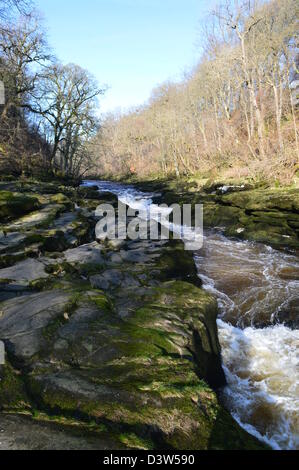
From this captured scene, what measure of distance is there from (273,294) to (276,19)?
19458mm

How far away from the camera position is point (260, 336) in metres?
4.86

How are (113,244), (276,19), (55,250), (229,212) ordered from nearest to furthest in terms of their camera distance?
(55,250)
(113,244)
(229,212)
(276,19)

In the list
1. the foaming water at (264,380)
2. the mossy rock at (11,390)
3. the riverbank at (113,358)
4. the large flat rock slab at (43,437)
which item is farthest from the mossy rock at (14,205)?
the large flat rock slab at (43,437)

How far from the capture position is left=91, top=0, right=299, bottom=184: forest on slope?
16.0 metres

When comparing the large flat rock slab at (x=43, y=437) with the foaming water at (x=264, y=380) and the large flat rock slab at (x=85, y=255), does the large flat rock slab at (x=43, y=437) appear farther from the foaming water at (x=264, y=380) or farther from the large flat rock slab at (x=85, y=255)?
the large flat rock slab at (x=85, y=255)

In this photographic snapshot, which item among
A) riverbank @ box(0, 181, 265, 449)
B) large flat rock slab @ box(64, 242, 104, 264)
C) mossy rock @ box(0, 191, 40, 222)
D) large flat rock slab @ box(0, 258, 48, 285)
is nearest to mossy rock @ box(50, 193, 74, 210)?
mossy rock @ box(0, 191, 40, 222)

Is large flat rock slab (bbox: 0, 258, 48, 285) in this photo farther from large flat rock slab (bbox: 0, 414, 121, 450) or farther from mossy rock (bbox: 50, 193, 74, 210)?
mossy rock (bbox: 50, 193, 74, 210)

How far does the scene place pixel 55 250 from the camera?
7098 millimetres

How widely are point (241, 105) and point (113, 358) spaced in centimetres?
2837

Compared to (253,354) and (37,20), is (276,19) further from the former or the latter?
(253,354)

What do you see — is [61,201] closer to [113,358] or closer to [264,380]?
[113,358]

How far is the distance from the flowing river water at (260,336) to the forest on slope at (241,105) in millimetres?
6603

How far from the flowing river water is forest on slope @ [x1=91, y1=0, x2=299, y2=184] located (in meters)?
6.60
